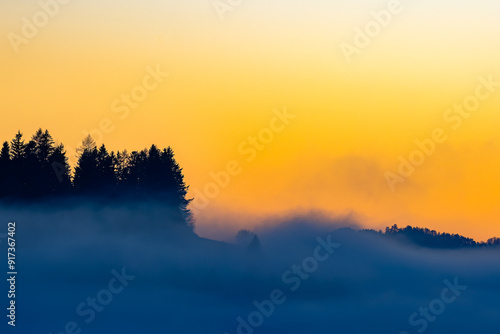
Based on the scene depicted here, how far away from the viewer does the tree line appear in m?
134

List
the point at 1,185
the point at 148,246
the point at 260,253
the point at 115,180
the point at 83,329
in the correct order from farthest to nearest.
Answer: the point at 260,253 → the point at 83,329 → the point at 148,246 → the point at 115,180 → the point at 1,185

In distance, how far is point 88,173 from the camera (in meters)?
140

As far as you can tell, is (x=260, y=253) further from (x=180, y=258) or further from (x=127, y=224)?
(x=127, y=224)

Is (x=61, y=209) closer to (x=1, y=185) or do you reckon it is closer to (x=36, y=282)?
(x=1, y=185)

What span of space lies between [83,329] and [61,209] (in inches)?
2129

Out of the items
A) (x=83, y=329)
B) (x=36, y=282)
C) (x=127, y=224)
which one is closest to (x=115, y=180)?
(x=127, y=224)

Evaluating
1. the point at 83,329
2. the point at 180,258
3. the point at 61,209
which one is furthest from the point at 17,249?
the point at 83,329

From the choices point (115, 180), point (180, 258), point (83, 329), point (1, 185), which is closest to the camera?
point (1, 185)

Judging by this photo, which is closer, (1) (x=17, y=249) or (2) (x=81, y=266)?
(1) (x=17, y=249)

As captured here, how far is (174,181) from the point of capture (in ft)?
488

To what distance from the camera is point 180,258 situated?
168 metres

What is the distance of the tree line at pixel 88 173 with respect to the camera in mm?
133750

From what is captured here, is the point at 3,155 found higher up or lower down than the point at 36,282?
higher up

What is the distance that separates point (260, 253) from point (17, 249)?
222 ft
